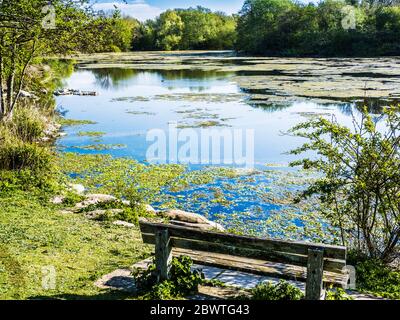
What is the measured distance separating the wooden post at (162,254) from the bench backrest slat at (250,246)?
7cm

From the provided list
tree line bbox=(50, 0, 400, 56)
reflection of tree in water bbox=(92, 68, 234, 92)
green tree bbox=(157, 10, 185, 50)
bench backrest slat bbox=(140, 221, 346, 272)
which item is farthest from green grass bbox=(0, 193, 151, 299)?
green tree bbox=(157, 10, 185, 50)

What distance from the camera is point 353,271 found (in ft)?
22.3

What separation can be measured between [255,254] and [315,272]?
26.4 inches

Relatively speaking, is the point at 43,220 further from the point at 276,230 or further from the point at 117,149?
the point at 117,149

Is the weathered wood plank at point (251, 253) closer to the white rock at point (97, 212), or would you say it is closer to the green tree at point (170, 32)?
the white rock at point (97, 212)

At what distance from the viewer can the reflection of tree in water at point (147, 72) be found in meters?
37.3

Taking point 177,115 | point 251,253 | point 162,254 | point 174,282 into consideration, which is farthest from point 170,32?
point 251,253

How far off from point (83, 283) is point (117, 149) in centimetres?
1123

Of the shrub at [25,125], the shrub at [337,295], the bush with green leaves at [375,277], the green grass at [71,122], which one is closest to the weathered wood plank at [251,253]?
the shrub at [337,295]

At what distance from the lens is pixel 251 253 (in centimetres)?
493

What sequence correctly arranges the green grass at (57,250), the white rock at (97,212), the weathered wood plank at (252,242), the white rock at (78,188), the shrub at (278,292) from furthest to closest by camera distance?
the white rock at (78,188), the white rock at (97,212), the green grass at (57,250), the shrub at (278,292), the weathered wood plank at (252,242)

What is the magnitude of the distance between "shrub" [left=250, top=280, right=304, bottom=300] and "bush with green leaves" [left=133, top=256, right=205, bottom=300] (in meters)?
0.67

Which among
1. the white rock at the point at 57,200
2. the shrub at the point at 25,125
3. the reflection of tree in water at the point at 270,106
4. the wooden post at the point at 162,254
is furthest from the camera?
the reflection of tree in water at the point at 270,106
